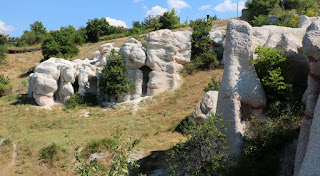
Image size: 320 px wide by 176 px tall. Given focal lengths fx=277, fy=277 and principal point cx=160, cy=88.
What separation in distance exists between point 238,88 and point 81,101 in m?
15.7

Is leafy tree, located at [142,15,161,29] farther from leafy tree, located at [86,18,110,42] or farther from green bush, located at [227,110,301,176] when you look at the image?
green bush, located at [227,110,301,176]

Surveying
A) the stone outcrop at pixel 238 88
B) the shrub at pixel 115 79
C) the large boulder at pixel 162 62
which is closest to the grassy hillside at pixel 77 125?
the large boulder at pixel 162 62

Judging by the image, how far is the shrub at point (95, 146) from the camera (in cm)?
1334

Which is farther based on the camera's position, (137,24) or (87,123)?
(137,24)

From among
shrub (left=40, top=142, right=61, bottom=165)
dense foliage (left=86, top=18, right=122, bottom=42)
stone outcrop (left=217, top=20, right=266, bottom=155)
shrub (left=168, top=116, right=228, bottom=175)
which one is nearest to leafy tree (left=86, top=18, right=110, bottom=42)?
dense foliage (left=86, top=18, right=122, bottom=42)

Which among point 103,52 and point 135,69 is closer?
point 135,69

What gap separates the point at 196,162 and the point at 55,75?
1737cm

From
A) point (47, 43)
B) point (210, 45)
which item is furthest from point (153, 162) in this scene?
point (47, 43)

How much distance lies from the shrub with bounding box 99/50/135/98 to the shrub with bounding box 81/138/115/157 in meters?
8.13

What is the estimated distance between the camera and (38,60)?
38906 millimetres

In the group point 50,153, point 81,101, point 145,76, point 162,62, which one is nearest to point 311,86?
point 50,153

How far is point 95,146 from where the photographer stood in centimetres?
1366

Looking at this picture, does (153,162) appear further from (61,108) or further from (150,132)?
(61,108)

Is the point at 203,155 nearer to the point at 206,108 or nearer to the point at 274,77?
the point at 274,77
